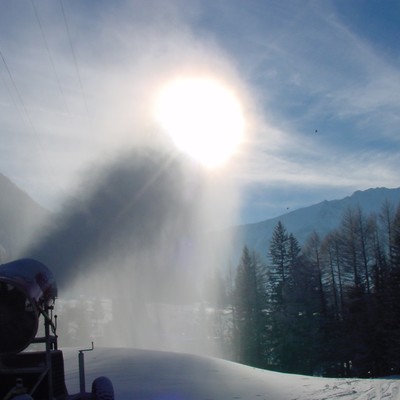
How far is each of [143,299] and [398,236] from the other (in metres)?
31.2

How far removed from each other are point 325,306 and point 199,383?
31.3 meters

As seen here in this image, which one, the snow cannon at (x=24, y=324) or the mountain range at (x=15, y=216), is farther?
the mountain range at (x=15, y=216)

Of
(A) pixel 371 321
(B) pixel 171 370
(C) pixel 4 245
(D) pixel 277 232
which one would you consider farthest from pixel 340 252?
(C) pixel 4 245

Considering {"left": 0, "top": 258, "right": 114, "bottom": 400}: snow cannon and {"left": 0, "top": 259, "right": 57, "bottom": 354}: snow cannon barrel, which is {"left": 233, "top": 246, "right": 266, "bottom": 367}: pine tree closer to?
{"left": 0, "top": 258, "right": 114, "bottom": 400}: snow cannon

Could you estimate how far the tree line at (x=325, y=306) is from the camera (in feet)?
116

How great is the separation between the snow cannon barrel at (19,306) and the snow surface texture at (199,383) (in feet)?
15.0

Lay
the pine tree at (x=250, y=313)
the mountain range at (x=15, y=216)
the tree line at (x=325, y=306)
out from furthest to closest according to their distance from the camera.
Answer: the mountain range at (x=15, y=216)
the pine tree at (x=250, y=313)
the tree line at (x=325, y=306)

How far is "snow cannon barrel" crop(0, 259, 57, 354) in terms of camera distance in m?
7.48

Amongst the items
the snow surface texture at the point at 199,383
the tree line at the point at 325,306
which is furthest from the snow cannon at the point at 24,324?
the tree line at the point at 325,306

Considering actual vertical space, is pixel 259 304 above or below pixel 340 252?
below

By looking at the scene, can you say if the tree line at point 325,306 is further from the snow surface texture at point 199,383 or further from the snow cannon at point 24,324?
the snow cannon at point 24,324

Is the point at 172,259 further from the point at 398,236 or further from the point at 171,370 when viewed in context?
the point at 171,370

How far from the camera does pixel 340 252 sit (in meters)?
47.9

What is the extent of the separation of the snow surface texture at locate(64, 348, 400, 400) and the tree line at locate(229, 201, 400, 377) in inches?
749
